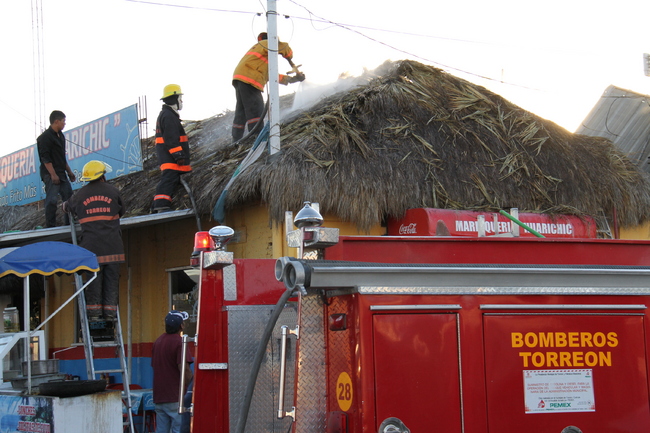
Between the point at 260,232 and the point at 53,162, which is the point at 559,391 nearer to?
the point at 260,232

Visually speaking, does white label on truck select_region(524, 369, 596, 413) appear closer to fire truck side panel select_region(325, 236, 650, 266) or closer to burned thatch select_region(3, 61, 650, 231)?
fire truck side panel select_region(325, 236, 650, 266)

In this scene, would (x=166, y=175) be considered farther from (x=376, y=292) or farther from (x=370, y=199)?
(x=376, y=292)

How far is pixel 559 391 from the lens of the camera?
460 centimetres

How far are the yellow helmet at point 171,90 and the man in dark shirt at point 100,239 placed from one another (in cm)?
256

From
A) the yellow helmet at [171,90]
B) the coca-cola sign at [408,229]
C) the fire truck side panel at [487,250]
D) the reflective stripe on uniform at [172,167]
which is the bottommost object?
the fire truck side panel at [487,250]

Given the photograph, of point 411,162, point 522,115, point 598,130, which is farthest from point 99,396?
point 598,130

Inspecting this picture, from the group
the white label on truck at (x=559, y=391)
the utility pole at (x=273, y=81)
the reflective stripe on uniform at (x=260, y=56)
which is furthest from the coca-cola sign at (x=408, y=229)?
the white label on truck at (x=559, y=391)

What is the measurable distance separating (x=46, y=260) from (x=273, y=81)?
3926 mm

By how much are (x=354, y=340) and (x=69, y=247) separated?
4.79m

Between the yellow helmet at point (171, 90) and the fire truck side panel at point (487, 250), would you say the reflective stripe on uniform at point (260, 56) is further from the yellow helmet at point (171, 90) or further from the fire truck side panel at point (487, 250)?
the fire truck side panel at point (487, 250)

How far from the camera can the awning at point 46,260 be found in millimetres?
7609

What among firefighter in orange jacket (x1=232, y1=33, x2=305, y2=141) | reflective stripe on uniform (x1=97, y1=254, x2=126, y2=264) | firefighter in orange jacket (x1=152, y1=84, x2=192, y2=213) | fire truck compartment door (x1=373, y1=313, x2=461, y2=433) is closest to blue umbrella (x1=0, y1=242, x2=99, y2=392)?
reflective stripe on uniform (x1=97, y1=254, x2=126, y2=264)

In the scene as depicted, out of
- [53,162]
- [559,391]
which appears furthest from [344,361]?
[53,162]

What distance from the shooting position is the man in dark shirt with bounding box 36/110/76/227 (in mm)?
10234
